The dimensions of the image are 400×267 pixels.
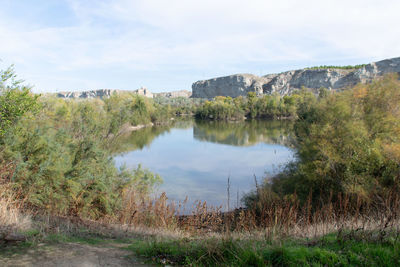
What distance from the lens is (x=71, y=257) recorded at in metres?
→ 3.25

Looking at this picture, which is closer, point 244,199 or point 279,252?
point 279,252

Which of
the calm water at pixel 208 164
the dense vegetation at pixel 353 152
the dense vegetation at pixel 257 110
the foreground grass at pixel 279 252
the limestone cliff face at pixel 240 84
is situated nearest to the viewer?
the foreground grass at pixel 279 252

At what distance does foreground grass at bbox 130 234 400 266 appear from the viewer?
9.41 feet

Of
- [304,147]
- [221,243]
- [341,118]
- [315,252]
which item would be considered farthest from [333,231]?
[341,118]

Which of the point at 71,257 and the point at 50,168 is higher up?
the point at 50,168

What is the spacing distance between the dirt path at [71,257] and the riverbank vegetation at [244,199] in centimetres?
33

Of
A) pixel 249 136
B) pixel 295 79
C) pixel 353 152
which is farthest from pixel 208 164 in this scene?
pixel 295 79

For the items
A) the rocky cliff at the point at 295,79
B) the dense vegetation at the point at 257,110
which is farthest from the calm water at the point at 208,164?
the rocky cliff at the point at 295,79

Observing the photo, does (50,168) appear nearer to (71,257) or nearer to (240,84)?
(71,257)

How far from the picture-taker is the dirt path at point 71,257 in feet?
10.1

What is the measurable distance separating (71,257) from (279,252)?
2.43m

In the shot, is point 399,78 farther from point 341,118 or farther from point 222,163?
point 222,163

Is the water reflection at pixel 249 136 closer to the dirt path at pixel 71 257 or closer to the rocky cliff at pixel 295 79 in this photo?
the dirt path at pixel 71 257

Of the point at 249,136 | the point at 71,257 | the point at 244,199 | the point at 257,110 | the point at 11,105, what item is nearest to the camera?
the point at 71,257
